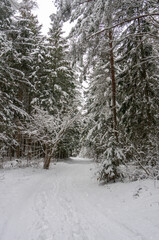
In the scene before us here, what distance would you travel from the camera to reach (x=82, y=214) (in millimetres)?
4375

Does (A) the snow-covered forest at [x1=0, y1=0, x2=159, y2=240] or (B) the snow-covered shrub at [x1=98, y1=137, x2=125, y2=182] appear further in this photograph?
(B) the snow-covered shrub at [x1=98, y1=137, x2=125, y2=182]

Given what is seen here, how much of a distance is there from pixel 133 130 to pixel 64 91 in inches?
431

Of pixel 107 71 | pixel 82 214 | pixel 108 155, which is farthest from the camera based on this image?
pixel 107 71

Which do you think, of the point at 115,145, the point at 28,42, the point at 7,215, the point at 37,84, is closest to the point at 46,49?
the point at 28,42

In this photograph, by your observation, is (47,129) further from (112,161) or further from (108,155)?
(112,161)

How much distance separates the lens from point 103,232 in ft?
11.0

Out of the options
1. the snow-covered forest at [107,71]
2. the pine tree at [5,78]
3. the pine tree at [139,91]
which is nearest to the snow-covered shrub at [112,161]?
the snow-covered forest at [107,71]

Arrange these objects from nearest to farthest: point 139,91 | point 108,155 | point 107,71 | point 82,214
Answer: point 82,214
point 108,155
point 139,91
point 107,71

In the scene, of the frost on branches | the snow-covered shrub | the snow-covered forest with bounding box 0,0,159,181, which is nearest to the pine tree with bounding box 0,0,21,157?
the snow-covered forest with bounding box 0,0,159,181

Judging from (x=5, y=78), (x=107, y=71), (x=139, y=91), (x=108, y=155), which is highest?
(x=5, y=78)

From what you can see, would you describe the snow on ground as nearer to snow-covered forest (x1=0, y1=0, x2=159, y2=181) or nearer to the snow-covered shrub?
the snow-covered shrub

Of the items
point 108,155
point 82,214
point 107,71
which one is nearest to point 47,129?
point 107,71

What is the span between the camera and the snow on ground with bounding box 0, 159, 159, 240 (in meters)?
3.25

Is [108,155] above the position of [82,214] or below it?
above
